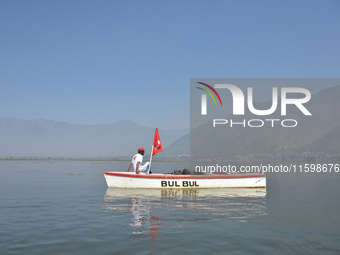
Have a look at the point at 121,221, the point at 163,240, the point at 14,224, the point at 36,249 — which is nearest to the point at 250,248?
the point at 163,240

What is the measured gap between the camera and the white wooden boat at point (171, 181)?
72.9 ft

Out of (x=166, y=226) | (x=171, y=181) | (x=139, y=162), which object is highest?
(x=139, y=162)

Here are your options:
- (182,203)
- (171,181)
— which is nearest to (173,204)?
(182,203)

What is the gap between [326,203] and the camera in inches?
706

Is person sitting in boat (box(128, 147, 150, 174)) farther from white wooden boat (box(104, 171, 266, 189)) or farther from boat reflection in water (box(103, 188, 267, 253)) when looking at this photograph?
boat reflection in water (box(103, 188, 267, 253))

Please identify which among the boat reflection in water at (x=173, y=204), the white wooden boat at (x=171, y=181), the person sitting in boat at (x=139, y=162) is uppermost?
the person sitting in boat at (x=139, y=162)

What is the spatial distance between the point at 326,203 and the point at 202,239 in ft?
39.4

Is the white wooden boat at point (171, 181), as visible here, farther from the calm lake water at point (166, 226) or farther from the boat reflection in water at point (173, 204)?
the calm lake water at point (166, 226)

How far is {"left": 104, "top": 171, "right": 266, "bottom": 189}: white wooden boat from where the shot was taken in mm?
22219

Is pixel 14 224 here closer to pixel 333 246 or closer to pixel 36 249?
pixel 36 249

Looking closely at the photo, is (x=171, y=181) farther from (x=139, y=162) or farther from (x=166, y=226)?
(x=166, y=226)

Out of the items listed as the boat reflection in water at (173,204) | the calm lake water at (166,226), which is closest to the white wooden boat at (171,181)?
the boat reflection in water at (173,204)

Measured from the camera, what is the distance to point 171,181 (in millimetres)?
22578

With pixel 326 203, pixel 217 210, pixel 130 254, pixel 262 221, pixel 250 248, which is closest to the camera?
pixel 130 254
